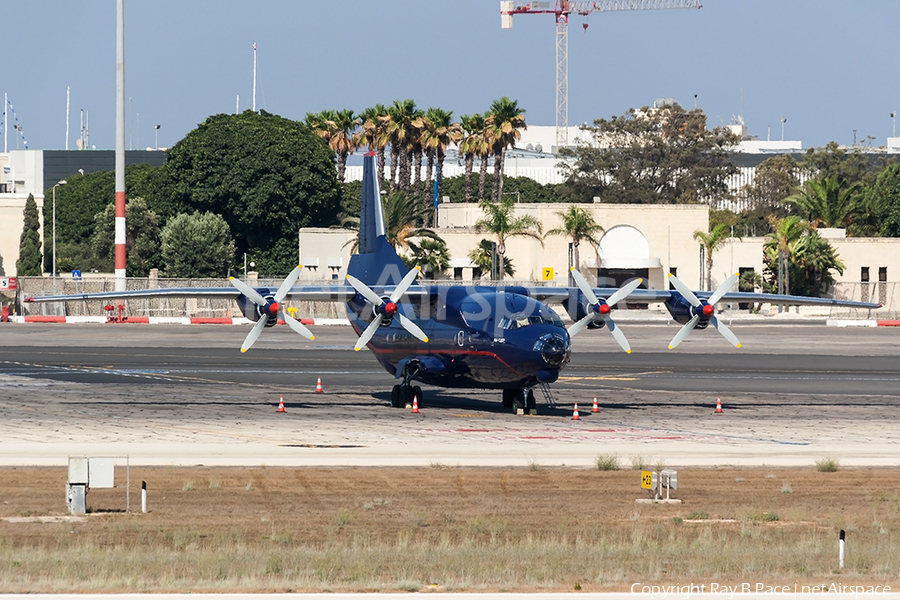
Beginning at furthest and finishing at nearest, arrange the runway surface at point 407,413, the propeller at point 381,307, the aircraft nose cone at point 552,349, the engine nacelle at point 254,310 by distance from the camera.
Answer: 1. the propeller at point 381,307
2. the engine nacelle at point 254,310
3. the aircraft nose cone at point 552,349
4. the runway surface at point 407,413

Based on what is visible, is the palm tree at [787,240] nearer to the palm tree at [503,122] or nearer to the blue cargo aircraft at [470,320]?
the palm tree at [503,122]

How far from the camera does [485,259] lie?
9550 centimetres

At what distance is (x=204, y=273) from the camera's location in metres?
106

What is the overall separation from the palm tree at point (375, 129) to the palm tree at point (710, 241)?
32.1m

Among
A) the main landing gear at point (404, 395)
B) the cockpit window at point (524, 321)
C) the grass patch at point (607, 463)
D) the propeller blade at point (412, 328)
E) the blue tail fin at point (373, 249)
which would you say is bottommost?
the grass patch at point (607, 463)

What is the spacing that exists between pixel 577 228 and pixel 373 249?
55651mm

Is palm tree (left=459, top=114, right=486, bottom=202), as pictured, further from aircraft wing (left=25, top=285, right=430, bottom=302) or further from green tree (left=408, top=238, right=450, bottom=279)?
aircraft wing (left=25, top=285, right=430, bottom=302)

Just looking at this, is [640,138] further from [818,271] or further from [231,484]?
[231,484]

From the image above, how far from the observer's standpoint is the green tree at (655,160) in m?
146

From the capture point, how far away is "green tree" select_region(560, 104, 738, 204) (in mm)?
146250

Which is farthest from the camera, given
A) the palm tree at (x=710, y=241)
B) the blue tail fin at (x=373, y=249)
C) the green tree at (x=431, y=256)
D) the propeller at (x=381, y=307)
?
the palm tree at (x=710, y=241)

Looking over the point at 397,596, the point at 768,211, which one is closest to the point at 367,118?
the point at 768,211

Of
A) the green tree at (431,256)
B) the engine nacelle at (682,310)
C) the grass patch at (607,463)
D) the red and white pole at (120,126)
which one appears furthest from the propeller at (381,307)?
the green tree at (431,256)

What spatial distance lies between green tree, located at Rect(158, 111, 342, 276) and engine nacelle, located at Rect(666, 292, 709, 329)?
253 feet
